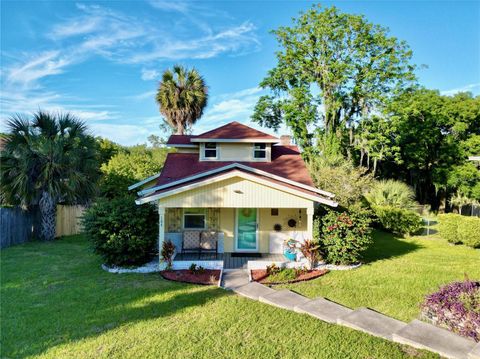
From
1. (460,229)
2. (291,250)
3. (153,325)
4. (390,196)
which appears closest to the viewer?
(153,325)

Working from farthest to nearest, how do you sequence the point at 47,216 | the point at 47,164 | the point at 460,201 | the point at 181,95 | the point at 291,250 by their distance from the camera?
the point at 460,201, the point at 181,95, the point at 47,216, the point at 47,164, the point at 291,250

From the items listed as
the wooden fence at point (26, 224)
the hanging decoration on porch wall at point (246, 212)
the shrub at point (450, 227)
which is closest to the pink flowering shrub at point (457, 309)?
the hanging decoration on porch wall at point (246, 212)

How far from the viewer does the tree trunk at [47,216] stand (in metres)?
15.1

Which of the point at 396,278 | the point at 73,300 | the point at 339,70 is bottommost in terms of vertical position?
the point at 73,300

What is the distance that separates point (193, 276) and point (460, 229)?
14082 millimetres

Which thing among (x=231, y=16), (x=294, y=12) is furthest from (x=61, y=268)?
(x=294, y=12)

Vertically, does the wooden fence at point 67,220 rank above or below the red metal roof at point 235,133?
below

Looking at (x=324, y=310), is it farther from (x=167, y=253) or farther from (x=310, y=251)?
(x=167, y=253)

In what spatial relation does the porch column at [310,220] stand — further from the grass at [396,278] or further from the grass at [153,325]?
the grass at [153,325]

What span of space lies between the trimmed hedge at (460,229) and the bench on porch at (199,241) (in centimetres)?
1262

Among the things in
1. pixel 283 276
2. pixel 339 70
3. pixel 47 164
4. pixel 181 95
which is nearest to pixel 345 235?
pixel 283 276

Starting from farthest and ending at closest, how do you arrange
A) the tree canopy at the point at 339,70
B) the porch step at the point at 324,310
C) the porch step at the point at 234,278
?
the tree canopy at the point at 339,70
the porch step at the point at 234,278
the porch step at the point at 324,310

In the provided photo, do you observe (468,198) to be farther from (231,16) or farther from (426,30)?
(231,16)

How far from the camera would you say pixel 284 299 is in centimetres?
768
